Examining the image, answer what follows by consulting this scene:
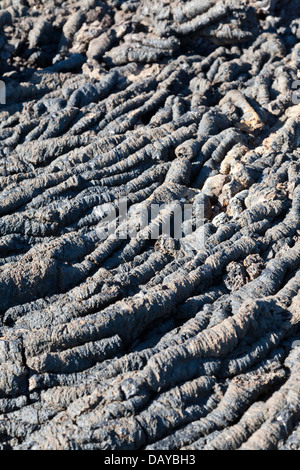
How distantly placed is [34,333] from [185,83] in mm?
5261

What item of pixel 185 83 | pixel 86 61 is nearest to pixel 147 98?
pixel 185 83

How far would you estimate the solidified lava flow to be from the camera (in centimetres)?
522

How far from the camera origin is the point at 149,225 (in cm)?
703

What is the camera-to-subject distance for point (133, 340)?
583cm

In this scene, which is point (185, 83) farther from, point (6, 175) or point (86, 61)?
point (6, 175)

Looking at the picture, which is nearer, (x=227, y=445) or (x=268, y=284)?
(x=227, y=445)

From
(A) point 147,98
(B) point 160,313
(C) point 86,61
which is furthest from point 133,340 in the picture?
(C) point 86,61

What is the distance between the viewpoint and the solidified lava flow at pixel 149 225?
5223 mm
